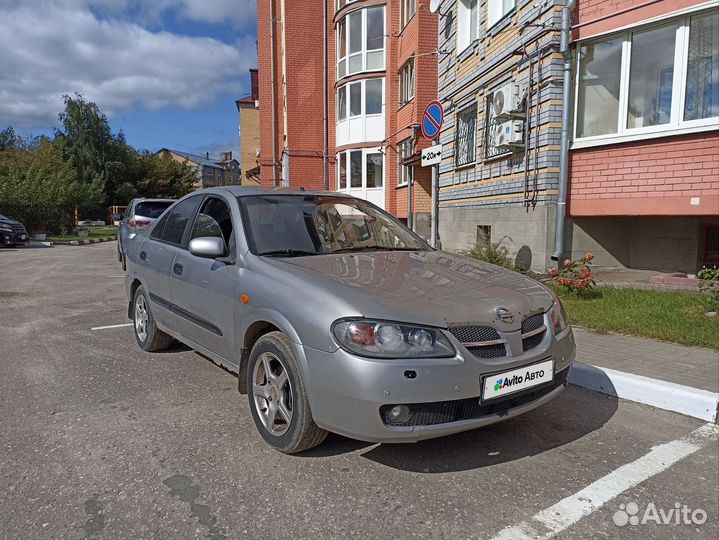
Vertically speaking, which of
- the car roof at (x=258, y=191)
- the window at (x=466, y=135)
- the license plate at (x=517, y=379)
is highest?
the window at (x=466, y=135)

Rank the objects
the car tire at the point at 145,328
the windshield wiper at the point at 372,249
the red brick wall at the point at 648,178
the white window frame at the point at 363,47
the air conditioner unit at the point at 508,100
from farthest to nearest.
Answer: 1. the white window frame at the point at 363,47
2. the air conditioner unit at the point at 508,100
3. the red brick wall at the point at 648,178
4. the car tire at the point at 145,328
5. the windshield wiper at the point at 372,249

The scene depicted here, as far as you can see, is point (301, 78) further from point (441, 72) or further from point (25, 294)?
point (25, 294)

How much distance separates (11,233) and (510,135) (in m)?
18.6

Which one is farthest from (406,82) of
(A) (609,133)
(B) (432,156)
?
(B) (432,156)

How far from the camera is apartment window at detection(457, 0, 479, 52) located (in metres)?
13.1

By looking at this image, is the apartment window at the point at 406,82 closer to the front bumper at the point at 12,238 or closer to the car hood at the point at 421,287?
the front bumper at the point at 12,238

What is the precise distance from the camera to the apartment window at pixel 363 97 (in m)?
22.4

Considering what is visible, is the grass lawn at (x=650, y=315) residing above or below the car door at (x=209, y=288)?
below

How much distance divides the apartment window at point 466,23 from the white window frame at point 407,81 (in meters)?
5.07

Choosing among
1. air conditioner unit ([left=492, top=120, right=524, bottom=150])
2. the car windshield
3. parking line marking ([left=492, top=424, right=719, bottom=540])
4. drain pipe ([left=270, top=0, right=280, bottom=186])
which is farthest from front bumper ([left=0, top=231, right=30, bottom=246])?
parking line marking ([left=492, top=424, right=719, bottom=540])

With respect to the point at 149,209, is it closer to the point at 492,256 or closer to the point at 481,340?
the point at 492,256

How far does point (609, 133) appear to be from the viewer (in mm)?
8578

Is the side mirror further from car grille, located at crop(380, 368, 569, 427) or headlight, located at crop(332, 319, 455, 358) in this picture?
car grille, located at crop(380, 368, 569, 427)

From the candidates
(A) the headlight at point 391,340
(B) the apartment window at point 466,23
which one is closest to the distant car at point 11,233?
(B) the apartment window at point 466,23
